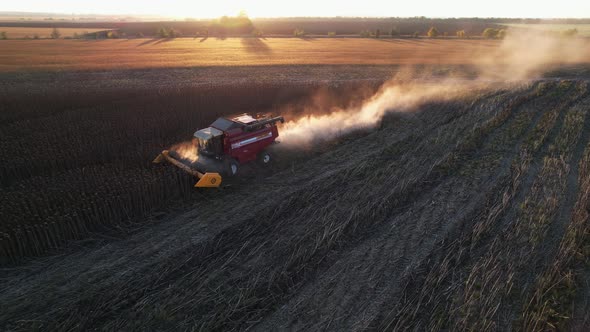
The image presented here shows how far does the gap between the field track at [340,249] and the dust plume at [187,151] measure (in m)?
1.26

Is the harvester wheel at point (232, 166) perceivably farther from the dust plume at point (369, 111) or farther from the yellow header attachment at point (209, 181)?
the dust plume at point (369, 111)

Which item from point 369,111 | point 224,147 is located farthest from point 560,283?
point 369,111

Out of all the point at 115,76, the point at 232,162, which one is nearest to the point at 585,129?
the point at 232,162

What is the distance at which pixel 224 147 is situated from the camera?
44.0 ft

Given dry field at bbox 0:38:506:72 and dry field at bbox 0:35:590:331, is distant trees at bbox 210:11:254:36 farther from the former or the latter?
dry field at bbox 0:35:590:331

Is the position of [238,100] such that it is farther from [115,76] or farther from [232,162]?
[115,76]

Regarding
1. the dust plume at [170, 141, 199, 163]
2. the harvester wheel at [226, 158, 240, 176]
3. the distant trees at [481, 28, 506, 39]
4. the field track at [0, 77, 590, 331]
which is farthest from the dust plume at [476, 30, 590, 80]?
the dust plume at [170, 141, 199, 163]

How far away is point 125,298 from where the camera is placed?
7879 mm

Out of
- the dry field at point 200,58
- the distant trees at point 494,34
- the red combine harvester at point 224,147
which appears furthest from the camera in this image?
the distant trees at point 494,34

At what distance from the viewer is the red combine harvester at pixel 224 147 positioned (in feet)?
43.2

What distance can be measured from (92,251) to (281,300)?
5572 mm

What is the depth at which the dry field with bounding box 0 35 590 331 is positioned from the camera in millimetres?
7500

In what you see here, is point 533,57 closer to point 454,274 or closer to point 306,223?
point 454,274

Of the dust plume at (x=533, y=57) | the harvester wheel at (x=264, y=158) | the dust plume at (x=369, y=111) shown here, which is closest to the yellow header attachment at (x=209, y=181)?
the harvester wheel at (x=264, y=158)
